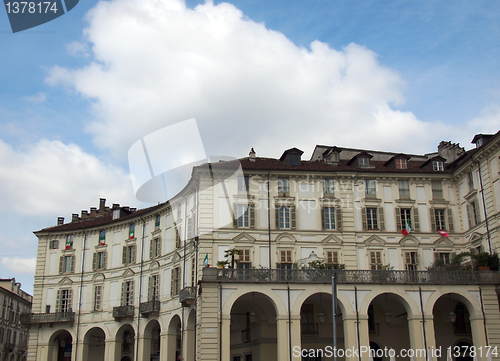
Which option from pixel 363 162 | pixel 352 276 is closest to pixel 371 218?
pixel 363 162

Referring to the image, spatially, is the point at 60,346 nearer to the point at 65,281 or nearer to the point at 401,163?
the point at 65,281

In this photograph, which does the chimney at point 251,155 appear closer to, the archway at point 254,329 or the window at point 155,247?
the window at point 155,247

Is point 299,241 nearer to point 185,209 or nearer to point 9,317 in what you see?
point 185,209

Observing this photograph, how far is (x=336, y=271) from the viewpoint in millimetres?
36344

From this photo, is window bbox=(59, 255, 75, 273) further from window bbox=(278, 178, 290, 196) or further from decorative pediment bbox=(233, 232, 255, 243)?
window bbox=(278, 178, 290, 196)

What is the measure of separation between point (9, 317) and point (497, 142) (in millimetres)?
70214

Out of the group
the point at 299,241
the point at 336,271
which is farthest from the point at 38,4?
the point at 299,241

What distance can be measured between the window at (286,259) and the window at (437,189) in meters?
12.7

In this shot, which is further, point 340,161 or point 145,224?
point 145,224

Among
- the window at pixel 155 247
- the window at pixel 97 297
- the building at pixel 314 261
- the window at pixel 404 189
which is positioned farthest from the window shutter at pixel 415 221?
the window at pixel 97 297

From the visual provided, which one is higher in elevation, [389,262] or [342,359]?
[389,262]

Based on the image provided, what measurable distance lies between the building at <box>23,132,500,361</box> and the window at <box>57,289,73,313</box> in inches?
187

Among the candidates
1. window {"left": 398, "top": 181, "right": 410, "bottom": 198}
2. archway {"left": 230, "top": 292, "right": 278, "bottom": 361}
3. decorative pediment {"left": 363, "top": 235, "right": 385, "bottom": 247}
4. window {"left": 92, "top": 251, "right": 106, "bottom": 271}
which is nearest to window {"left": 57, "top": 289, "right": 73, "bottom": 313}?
window {"left": 92, "top": 251, "right": 106, "bottom": 271}

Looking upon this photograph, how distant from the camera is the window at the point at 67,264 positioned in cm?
5622
